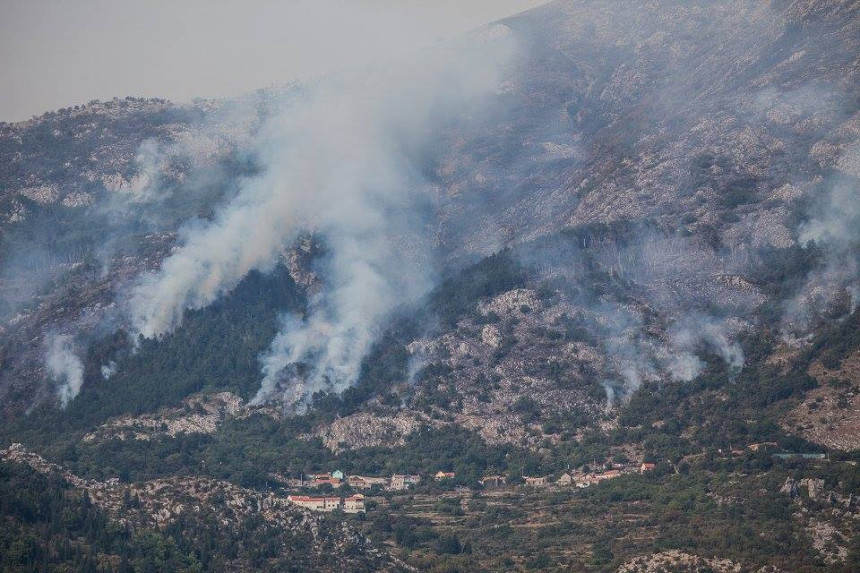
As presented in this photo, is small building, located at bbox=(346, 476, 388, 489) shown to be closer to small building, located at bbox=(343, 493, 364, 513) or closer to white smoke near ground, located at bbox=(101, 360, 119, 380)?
small building, located at bbox=(343, 493, 364, 513)

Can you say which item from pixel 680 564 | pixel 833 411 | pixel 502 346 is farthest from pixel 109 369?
pixel 680 564

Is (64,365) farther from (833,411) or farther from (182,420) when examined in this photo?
(833,411)

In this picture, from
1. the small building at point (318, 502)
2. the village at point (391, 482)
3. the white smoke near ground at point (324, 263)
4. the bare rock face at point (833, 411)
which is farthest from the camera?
the white smoke near ground at point (324, 263)

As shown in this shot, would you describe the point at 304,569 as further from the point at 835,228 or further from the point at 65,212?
the point at 65,212

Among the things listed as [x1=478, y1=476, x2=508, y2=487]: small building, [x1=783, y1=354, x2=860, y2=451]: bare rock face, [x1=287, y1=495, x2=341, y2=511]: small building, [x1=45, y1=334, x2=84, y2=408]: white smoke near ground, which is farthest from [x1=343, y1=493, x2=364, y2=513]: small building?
[x1=783, y1=354, x2=860, y2=451]: bare rock face

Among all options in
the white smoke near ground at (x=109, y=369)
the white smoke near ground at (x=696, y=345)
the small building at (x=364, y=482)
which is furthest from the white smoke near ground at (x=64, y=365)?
the white smoke near ground at (x=696, y=345)

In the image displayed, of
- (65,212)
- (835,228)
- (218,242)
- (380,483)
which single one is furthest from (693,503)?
(65,212)

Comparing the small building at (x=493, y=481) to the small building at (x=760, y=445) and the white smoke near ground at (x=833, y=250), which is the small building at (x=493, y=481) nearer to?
the small building at (x=760, y=445)

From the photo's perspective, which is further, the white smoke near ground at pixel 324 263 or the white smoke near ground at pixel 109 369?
the white smoke near ground at pixel 324 263
